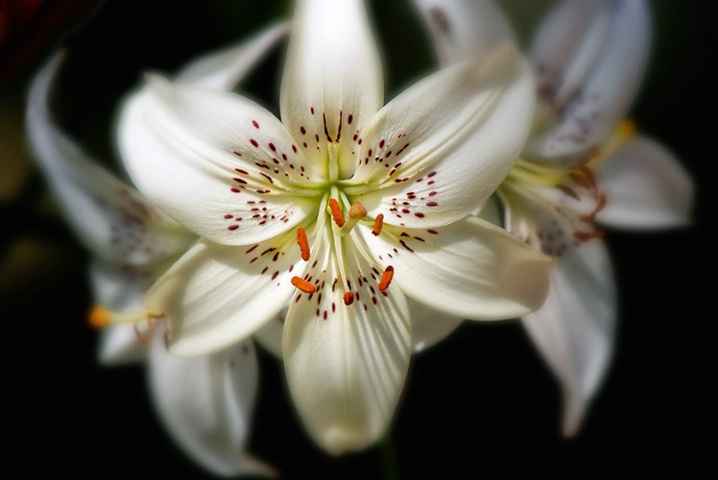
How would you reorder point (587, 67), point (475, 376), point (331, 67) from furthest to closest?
point (475, 376) < point (587, 67) < point (331, 67)

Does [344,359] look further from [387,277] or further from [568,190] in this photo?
[568,190]

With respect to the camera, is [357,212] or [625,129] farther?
[625,129]

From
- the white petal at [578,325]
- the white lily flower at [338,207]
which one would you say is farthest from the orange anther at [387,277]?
the white petal at [578,325]

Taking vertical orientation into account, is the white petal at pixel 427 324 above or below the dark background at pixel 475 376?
above

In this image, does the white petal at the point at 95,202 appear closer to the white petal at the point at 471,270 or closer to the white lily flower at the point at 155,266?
the white lily flower at the point at 155,266

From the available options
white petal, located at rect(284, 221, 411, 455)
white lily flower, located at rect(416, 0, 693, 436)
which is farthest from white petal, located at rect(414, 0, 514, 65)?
white petal, located at rect(284, 221, 411, 455)

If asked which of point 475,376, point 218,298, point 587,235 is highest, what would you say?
point 218,298

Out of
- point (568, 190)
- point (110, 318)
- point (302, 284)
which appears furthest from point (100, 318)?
point (568, 190)
